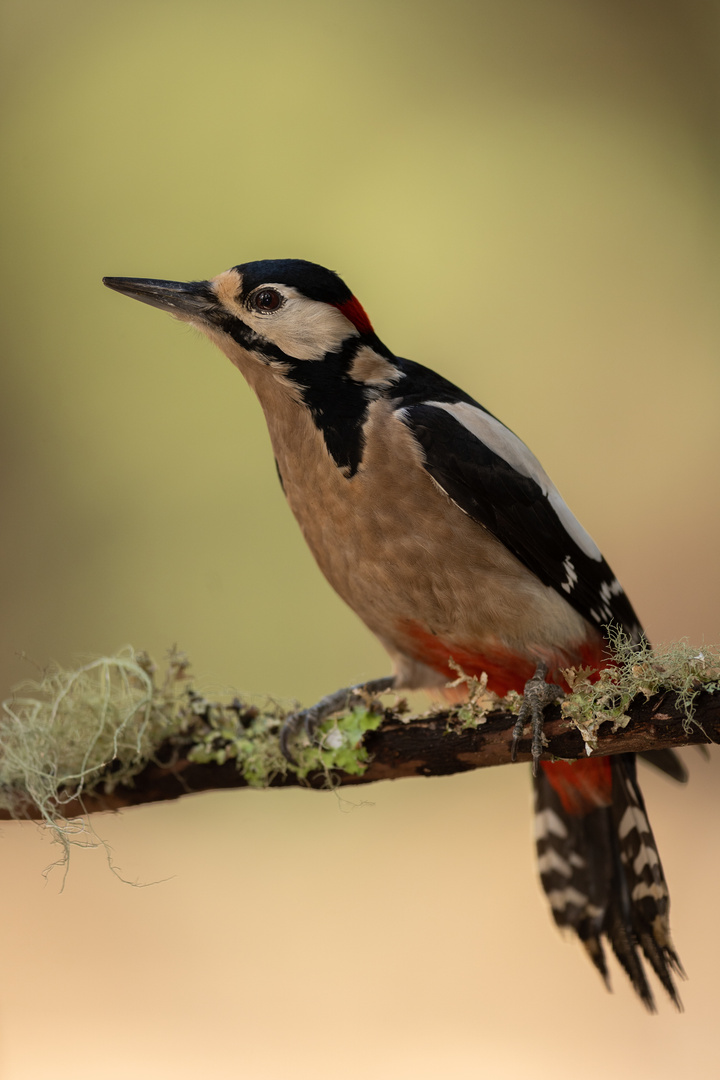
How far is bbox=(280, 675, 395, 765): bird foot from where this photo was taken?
56.6 inches

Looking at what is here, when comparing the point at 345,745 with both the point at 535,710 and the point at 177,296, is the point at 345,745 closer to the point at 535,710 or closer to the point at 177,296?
the point at 535,710

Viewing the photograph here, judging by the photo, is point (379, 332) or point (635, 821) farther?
point (379, 332)

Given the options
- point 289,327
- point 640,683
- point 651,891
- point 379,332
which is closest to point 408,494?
point 289,327

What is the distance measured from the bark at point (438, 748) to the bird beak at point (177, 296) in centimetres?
70

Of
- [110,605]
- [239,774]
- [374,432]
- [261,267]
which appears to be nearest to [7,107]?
[110,605]

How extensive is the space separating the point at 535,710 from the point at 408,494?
1.18 feet

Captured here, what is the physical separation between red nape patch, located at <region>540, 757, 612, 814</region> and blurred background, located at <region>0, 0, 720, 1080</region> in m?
0.92

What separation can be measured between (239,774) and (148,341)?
167 centimetres

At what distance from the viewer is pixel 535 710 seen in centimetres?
123

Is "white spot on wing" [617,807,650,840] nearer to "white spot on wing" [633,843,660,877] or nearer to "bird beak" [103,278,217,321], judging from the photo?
"white spot on wing" [633,843,660,877]

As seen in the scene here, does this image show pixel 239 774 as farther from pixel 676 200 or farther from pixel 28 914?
pixel 676 200

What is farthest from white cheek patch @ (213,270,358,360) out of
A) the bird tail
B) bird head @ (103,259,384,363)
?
the bird tail

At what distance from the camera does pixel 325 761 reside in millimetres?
1394

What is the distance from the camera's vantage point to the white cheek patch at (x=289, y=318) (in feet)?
4.22
